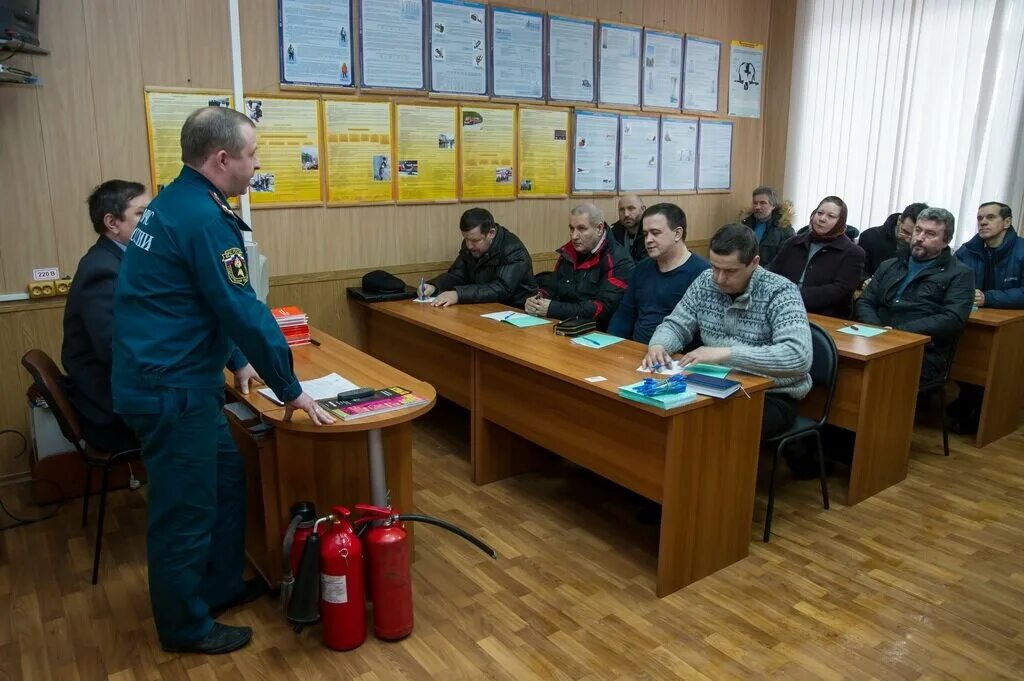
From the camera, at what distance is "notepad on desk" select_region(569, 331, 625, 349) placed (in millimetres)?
3182

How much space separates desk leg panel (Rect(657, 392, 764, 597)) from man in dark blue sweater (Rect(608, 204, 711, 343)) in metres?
0.85

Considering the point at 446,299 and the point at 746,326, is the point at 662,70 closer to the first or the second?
the point at 446,299

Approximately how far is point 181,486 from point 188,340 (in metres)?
0.42

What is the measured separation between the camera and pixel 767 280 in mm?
2867

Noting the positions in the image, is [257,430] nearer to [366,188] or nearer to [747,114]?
[366,188]

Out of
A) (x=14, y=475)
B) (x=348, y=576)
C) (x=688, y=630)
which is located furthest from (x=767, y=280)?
(x=14, y=475)

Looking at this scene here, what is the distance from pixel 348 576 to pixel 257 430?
0.60 metres

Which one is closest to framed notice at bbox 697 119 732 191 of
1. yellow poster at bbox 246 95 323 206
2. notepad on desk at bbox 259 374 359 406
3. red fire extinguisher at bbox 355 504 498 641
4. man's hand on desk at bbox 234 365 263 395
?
yellow poster at bbox 246 95 323 206

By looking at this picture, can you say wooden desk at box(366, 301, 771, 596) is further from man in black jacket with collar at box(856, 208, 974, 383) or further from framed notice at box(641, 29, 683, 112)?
framed notice at box(641, 29, 683, 112)

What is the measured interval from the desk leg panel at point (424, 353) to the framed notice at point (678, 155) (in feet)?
8.29

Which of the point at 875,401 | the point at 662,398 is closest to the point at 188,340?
the point at 662,398

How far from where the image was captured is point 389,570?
2242 millimetres

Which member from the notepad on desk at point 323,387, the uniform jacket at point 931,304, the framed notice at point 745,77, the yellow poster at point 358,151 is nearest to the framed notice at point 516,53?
the yellow poster at point 358,151

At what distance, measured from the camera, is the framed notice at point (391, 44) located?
13.3ft
